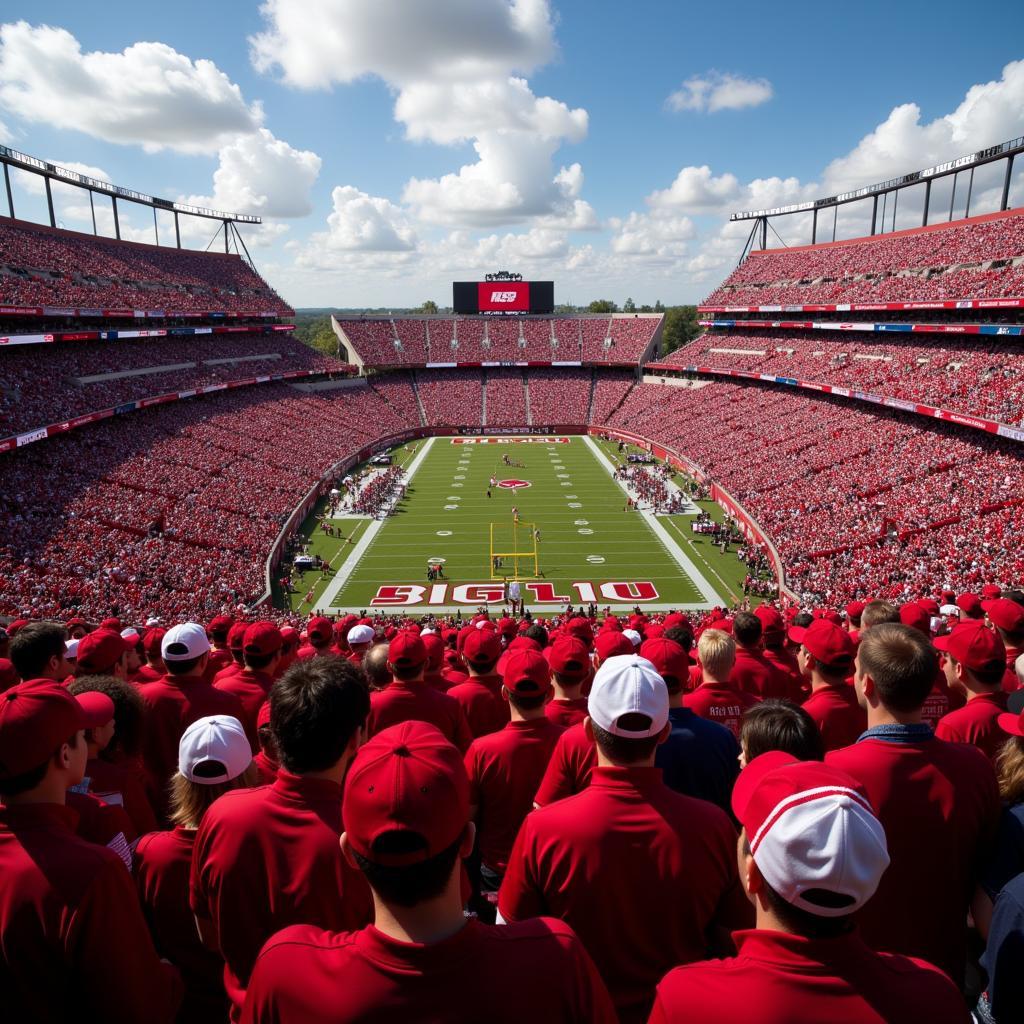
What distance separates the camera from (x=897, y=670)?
3.30m

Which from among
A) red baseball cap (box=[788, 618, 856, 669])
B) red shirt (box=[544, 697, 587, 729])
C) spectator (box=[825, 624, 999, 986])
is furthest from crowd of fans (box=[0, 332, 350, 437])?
spectator (box=[825, 624, 999, 986])

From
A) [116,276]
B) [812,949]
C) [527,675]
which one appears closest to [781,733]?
[527,675]

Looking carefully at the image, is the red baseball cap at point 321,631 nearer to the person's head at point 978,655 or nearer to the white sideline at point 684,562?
the person's head at point 978,655

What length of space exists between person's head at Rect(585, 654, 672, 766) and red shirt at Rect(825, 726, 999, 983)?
119 centimetres

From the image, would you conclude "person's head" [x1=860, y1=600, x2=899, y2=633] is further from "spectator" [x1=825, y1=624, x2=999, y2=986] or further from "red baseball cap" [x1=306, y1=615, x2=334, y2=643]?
"red baseball cap" [x1=306, y1=615, x2=334, y2=643]

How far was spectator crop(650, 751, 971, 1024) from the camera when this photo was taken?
5.44 feet

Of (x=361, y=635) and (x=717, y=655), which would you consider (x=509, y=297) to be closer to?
(x=361, y=635)

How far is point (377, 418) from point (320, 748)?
54015mm

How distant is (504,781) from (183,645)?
2.90 m

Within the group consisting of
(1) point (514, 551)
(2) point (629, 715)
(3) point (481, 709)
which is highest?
(2) point (629, 715)

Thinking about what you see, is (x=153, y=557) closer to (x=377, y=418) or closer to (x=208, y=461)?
(x=208, y=461)

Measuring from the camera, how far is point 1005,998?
240cm

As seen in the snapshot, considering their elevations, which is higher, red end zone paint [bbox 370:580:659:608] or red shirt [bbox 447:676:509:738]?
red shirt [bbox 447:676:509:738]

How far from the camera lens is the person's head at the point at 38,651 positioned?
529 centimetres
